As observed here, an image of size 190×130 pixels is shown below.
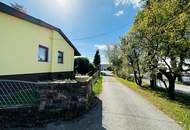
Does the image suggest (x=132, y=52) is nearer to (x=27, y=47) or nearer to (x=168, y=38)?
(x=168, y=38)

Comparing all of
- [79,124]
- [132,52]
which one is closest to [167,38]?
[132,52]

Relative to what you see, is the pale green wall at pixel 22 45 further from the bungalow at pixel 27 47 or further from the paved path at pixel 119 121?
the paved path at pixel 119 121

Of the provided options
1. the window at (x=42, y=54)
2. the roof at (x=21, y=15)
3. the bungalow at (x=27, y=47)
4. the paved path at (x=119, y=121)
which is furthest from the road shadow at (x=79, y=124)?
the window at (x=42, y=54)

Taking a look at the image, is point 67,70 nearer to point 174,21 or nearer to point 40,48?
point 40,48

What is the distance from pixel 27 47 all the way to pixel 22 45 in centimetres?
50

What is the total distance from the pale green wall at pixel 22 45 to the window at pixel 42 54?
27 cm

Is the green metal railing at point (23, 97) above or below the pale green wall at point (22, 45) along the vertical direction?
below

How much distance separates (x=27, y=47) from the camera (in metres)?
11.0

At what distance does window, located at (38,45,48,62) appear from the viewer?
503 inches

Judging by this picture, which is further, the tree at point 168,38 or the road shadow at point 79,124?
the tree at point 168,38

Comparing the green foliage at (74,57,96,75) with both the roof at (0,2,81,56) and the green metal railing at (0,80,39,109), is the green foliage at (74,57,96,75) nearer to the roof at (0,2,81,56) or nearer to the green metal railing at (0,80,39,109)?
the roof at (0,2,81,56)

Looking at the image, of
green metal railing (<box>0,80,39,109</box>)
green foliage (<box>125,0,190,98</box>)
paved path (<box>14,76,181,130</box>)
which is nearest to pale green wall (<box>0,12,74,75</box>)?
green metal railing (<box>0,80,39,109</box>)

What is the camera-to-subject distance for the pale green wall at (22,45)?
9.19 m

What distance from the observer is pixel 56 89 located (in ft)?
24.2
